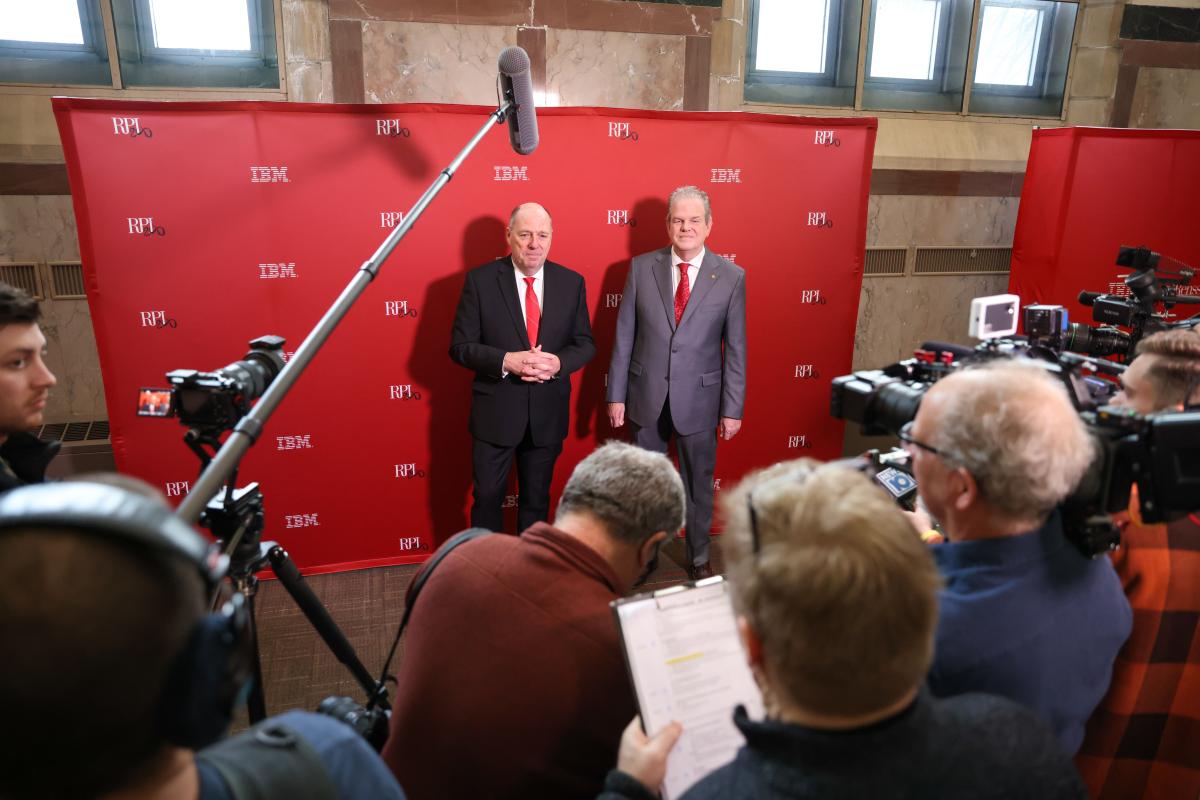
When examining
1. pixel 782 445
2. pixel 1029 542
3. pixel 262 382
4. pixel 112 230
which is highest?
pixel 112 230

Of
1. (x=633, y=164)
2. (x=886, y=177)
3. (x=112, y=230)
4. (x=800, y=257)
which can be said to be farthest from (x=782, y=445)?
(x=112, y=230)

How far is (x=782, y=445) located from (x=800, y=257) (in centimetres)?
101

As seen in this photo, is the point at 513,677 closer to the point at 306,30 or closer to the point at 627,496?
the point at 627,496

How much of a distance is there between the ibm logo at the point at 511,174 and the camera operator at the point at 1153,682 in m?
2.63

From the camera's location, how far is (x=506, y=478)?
3357mm

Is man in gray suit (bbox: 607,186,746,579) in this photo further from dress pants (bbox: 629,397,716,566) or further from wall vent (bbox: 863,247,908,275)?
Result: wall vent (bbox: 863,247,908,275)

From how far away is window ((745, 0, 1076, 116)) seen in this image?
464cm

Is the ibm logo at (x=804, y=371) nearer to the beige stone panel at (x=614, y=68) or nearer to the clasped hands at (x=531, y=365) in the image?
the clasped hands at (x=531, y=365)

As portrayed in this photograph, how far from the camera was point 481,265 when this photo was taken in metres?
3.33

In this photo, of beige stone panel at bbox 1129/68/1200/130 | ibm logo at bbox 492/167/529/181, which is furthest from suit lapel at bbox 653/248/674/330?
beige stone panel at bbox 1129/68/1200/130

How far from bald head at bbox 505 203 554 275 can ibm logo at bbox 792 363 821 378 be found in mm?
1555

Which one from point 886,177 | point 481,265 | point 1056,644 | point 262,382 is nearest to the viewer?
point 1056,644

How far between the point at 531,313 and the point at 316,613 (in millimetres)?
1685

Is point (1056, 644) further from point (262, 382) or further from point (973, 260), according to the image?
point (973, 260)
